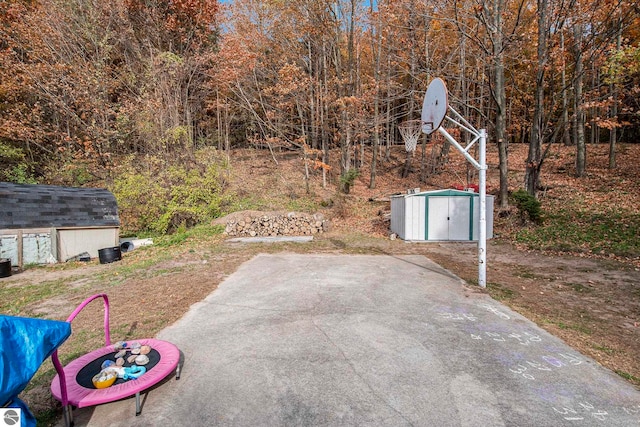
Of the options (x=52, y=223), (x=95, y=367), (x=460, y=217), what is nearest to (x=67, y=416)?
(x=95, y=367)

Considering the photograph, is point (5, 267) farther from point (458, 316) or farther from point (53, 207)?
point (458, 316)

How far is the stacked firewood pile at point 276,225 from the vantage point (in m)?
13.7

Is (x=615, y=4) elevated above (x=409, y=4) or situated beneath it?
situated beneath

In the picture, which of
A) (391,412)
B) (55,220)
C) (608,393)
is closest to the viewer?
(391,412)

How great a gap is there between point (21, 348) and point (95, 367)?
1.53 m

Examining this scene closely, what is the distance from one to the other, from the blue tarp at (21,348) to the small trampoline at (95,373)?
298 millimetres

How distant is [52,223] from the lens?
34.7 feet

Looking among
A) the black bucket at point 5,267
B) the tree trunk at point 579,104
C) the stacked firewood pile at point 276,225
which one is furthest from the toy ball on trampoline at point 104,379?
the tree trunk at point 579,104

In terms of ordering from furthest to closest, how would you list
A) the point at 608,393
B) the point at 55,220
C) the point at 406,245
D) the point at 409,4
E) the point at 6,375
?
the point at 409,4
the point at 406,245
the point at 55,220
the point at 608,393
the point at 6,375

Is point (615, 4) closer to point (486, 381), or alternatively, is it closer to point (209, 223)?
point (486, 381)

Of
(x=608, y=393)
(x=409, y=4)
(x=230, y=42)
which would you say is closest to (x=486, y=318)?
(x=608, y=393)

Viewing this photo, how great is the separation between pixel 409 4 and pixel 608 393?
15.7 meters

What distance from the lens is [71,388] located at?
3102 mm

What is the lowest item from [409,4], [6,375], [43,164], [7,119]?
[6,375]
